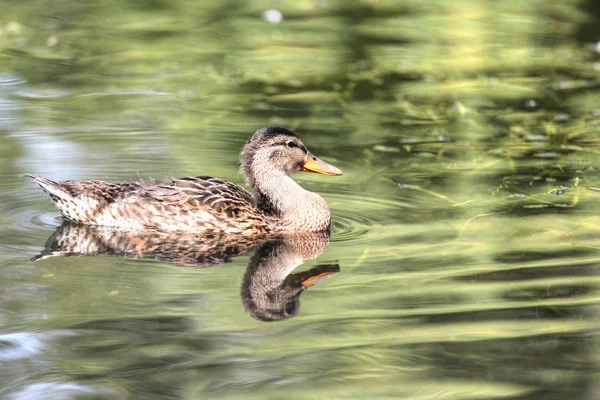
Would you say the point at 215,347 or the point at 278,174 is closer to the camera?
the point at 215,347

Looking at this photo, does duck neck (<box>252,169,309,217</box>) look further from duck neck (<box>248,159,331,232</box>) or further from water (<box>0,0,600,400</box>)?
water (<box>0,0,600,400</box>)

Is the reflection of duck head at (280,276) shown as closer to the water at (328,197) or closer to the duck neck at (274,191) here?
the water at (328,197)

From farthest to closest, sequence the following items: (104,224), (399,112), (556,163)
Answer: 1. (399,112)
2. (556,163)
3. (104,224)

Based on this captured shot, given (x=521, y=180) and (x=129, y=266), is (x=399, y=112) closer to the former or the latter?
(x=521, y=180)

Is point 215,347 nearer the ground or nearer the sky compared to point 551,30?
nearer the ground

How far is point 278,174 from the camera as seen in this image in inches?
339

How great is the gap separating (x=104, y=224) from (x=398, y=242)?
214cm

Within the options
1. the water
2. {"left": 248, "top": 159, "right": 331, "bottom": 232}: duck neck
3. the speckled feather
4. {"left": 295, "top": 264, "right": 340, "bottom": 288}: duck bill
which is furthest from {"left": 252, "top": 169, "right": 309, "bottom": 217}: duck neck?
{"left": 295, "top": 264, "right": 340, "bottom": 288}: duck bill

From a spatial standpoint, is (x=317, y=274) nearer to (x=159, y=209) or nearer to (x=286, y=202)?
(x=286, y=202)

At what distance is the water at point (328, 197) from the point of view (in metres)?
5.44

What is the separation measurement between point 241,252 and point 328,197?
1533 millimetres

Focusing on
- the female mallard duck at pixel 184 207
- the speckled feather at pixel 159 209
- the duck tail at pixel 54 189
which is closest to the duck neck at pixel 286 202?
the female mallard duck at pixel 184 207

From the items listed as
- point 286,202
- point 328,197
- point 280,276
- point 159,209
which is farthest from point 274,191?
point 280,276

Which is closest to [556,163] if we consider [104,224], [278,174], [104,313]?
[278,174]
